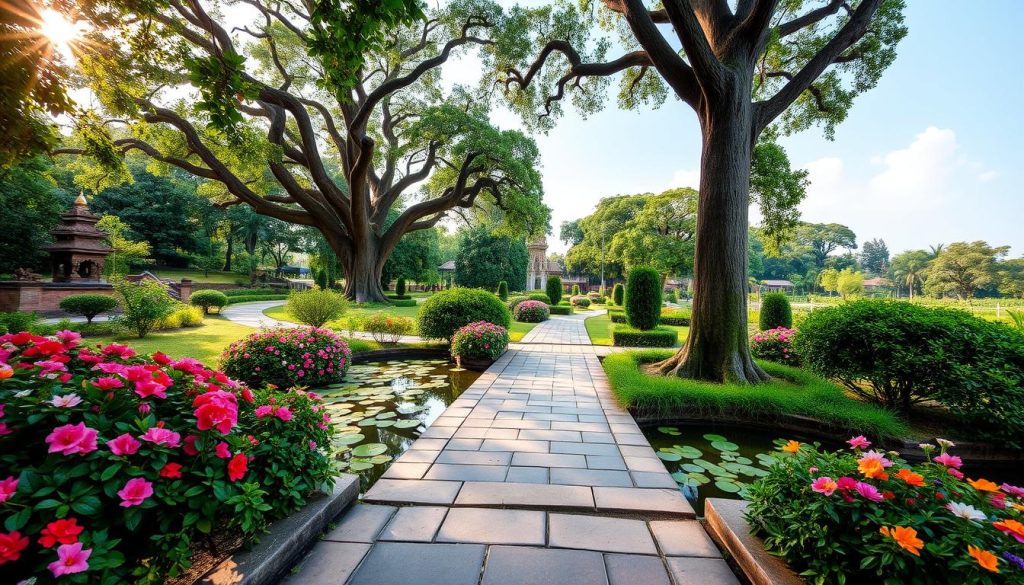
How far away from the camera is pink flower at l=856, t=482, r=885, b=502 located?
4.73ft

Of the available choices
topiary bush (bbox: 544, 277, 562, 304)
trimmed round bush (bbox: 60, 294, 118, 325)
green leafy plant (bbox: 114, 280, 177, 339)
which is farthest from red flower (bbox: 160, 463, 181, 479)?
topiary bush (bbox: 544, 277, 562, 304)

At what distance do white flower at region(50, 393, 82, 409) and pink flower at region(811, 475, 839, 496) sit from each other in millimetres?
3025

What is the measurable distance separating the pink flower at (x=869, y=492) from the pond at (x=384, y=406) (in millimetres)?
2895

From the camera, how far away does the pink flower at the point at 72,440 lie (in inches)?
49.1

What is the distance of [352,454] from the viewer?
337cm

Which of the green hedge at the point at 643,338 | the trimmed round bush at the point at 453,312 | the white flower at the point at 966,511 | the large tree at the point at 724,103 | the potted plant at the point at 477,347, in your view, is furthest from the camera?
the green hedge at the point at 643,338

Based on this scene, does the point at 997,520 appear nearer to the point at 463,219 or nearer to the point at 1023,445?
the point at 1023,445

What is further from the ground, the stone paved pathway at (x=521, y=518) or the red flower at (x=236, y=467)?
the red flower at (x=236, y=467)

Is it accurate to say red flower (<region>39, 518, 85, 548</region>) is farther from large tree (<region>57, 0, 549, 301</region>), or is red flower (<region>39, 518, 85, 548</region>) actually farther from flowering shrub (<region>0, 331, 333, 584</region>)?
large tree (<region>57, 0, 549, 301</region>)

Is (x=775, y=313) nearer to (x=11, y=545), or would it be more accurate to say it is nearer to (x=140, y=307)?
(x=11, y=545)

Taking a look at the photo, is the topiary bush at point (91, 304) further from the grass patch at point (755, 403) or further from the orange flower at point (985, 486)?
the orange flower at point (985, 486)

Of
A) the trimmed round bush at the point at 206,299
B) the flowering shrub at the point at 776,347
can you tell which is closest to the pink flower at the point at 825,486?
the flowering shrub at the point at 776,347

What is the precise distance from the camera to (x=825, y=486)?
156cm

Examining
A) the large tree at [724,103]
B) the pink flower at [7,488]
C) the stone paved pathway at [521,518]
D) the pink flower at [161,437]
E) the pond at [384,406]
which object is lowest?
the pond at [384,406]
